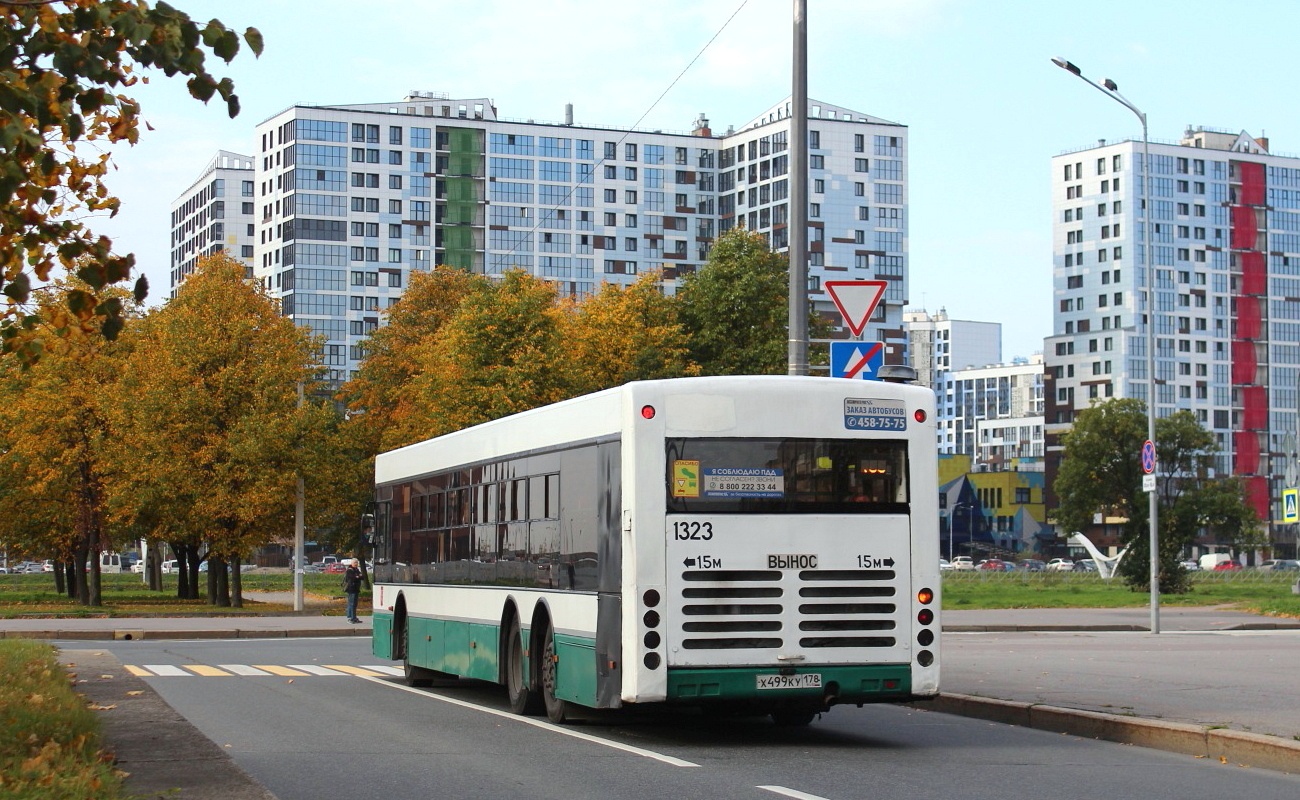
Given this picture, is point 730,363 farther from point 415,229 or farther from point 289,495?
point 415,229

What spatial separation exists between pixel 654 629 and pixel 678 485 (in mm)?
1169

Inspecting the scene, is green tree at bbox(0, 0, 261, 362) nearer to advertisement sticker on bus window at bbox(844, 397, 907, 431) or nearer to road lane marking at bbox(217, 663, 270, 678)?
advertisement sticker on bus window at bbox(844, 397, 907, 431)

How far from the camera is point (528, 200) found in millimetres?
144875

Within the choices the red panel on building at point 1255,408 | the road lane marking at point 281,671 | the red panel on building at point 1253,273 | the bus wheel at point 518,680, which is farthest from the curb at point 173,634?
A: the red panel on building at point 1253,273

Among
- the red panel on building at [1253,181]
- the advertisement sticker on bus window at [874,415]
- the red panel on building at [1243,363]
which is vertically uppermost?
the red panel on building at [1253,181]

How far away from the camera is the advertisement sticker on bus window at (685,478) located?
13984mm

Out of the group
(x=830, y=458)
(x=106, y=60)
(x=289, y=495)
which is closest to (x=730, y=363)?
(x=289, y=495)

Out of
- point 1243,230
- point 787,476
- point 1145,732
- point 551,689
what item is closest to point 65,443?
point 551,689

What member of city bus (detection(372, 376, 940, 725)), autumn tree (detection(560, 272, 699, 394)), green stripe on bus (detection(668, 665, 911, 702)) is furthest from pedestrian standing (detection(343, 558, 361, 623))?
green stripe on bus (detection(668, 665, 911, 702))

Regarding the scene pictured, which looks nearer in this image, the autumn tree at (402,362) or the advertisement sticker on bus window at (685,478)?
the advertisement sticker on bus window at (685,478)

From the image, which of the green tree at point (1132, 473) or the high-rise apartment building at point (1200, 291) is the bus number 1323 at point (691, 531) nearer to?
the green tree at point (1132, 473)

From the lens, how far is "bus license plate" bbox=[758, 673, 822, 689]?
45.1 feet

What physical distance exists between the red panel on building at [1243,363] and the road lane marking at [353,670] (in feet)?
489

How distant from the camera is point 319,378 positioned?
67.2 meters
